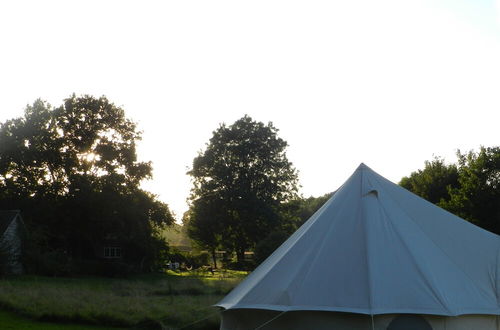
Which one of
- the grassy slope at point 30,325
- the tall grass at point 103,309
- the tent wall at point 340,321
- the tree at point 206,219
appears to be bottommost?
the grassy slope at point 30,325

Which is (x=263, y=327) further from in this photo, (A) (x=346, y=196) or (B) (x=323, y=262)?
(A) (x=346, y=196)

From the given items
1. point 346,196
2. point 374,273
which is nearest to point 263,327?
point 374,273

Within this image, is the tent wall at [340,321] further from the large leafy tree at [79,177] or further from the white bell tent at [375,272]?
the large leafy tree at [79,177]

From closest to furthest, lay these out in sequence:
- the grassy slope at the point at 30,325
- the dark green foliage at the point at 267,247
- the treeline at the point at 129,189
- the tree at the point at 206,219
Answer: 1. the grassy slope at the point at 30,325
2. the dark green foliage at the point at 267,247
3. the treeline at the point at 129,189
4. the tree at the point at 206,219

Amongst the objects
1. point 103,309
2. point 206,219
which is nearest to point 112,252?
point 206,219

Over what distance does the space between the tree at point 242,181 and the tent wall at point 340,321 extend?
122 feet

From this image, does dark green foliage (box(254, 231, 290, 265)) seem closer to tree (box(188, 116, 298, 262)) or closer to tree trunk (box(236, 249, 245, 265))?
tree (box(188, 116, 298, 262))

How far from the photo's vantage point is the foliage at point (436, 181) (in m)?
45.2

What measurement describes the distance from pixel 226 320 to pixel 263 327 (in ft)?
3.34

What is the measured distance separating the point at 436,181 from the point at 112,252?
81.5 ft

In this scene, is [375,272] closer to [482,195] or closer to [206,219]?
[482,195]

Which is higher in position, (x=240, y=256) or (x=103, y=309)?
(x=240, y=256)

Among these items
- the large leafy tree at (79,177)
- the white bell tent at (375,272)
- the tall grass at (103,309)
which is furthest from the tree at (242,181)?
the white bell tent at (375,272)

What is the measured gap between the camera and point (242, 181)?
47625 millimetres
